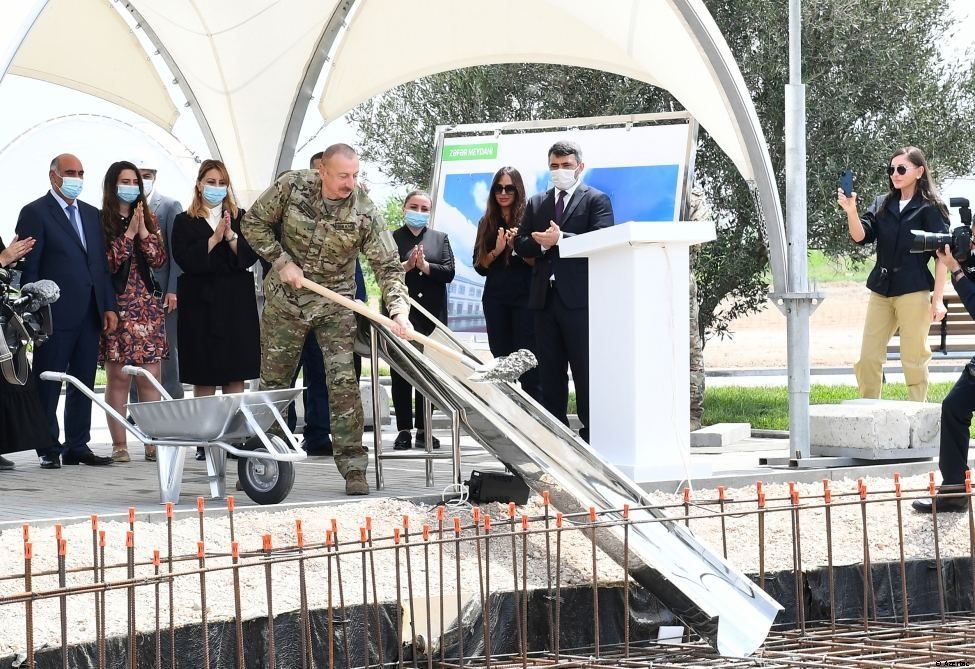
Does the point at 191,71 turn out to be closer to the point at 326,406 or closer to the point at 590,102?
the point at 326,406

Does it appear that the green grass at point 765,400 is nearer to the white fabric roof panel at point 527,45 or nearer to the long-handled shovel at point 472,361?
the white fabric roof panel at point 527,45

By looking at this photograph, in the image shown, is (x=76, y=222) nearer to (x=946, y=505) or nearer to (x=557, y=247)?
(x=557, y=247)

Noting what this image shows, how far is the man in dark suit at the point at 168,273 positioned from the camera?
28.5 feet

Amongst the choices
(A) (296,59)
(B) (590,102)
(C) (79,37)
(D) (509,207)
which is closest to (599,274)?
(D) (509,207)

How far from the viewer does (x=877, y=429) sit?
7.60 metres

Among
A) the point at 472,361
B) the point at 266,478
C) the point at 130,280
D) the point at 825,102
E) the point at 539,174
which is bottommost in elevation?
the point at 266,478

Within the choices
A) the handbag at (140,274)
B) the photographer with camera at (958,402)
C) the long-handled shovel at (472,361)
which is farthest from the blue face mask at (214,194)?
the photographer with camera at (958,402)

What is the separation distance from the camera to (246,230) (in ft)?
22.5

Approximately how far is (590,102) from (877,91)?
312cm

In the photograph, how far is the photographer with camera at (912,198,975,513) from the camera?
6.02 m

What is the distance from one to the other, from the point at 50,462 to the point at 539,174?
167 inches

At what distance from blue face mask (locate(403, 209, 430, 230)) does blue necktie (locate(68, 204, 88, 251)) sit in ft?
7.19

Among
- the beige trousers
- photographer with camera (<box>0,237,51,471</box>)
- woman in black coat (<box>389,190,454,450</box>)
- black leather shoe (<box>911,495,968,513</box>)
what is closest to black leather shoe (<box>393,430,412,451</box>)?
woman in black coat (<box>389,190,454,450</box>)

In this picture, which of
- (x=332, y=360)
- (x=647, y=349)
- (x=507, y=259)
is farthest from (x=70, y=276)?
(x=647, y=349)
